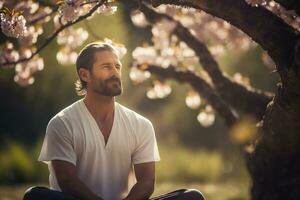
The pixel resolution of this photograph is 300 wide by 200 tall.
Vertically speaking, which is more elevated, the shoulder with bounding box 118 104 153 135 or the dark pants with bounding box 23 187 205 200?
the shoulder with bounding box 118 104 153 135

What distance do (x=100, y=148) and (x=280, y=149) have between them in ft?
6.65

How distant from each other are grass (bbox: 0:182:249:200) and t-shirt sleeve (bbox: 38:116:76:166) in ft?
18.4

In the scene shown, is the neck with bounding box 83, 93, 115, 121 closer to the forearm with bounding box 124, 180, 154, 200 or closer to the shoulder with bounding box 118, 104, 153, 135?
the shoulder with bounding box 118, 104, 153, 135

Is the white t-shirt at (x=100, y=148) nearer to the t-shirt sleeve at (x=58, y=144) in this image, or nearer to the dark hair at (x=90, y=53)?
the t-shirt sleeve at (x=58, y=144)

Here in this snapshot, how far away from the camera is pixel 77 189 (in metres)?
5.07

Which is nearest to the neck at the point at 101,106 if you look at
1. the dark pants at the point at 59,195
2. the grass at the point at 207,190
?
the dark pants at the point at 59,195

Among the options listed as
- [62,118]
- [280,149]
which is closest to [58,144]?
[62,118]

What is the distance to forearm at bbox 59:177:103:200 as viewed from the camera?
5.07 m

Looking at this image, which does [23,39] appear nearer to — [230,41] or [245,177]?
[230,41]

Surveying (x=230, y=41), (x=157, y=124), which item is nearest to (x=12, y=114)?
(x=157, y=124)

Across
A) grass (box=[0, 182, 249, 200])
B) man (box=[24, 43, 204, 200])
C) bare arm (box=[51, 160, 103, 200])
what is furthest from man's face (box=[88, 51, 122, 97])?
grass (box=[0, 182, 249, 200])

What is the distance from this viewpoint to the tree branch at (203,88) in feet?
27.6

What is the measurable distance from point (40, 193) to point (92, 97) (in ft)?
3.18

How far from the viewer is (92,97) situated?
5.62 meters
